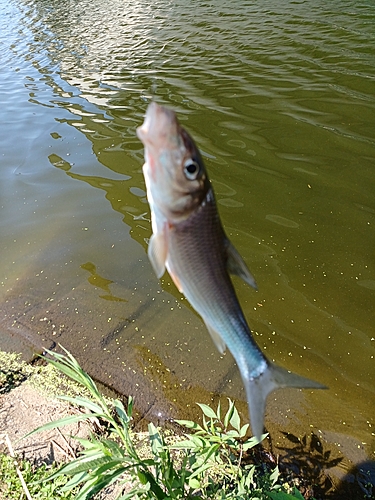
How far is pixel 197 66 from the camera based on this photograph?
499 inches

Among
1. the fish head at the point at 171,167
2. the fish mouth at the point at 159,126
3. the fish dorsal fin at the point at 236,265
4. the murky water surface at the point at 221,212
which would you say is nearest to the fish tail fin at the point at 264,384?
the fish dorsal fin at the point at 236,265

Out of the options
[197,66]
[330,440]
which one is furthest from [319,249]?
[197,66]

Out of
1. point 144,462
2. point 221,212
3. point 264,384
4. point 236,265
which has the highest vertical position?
point 236,265

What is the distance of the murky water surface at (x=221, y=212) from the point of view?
432 centimetres

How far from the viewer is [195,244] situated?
1.62 meters

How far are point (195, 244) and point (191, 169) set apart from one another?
28 cm

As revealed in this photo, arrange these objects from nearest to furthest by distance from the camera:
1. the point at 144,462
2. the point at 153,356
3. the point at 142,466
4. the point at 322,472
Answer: the point at 144,462 < the point at 142,466 < the point at 322,472 < the point at 153,356

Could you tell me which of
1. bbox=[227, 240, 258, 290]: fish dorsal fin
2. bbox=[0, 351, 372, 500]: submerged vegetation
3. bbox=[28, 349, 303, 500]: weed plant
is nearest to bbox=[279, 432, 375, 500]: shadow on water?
bbox=[0, 351, 372, 500]: submerged vegetation

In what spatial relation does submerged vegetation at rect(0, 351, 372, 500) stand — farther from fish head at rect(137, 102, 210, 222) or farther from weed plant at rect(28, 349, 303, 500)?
fish head at rect(137, 102, 210, 222)

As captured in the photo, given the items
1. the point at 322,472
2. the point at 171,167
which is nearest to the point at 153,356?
the point at 322,472

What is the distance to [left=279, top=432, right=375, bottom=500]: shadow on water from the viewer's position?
10.7ft

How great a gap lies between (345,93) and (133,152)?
517 cm

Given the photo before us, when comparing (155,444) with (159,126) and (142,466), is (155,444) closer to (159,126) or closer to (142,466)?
(142,466)

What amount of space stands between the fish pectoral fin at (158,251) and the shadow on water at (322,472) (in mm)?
2566
